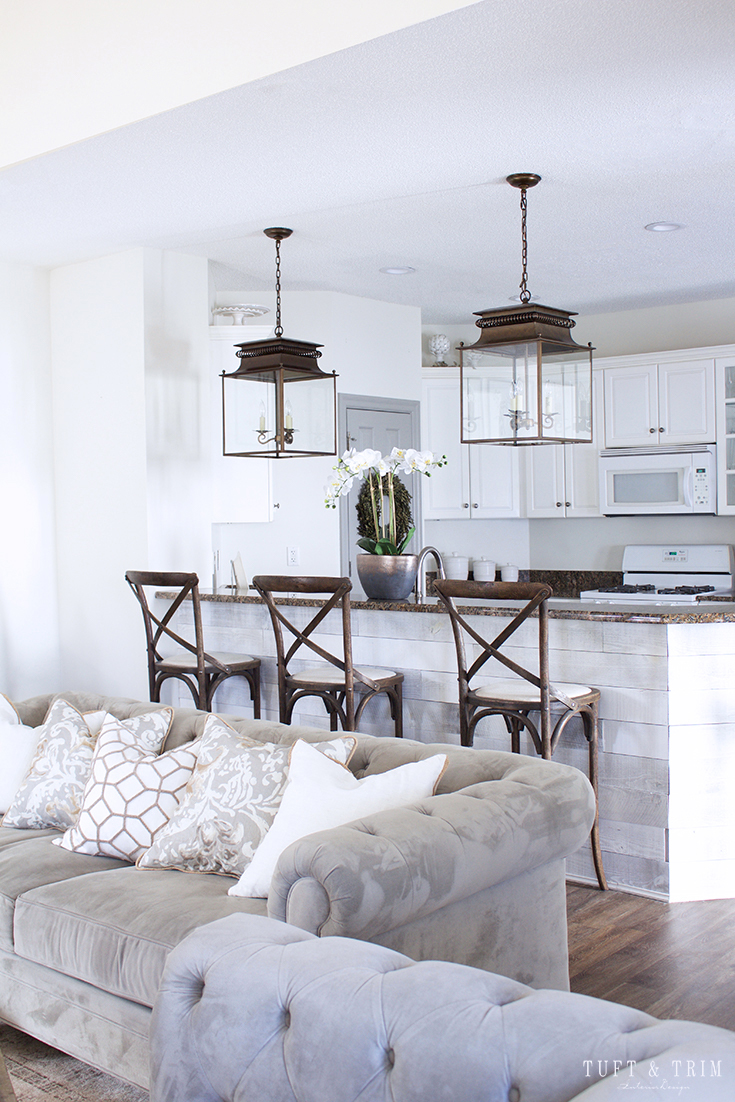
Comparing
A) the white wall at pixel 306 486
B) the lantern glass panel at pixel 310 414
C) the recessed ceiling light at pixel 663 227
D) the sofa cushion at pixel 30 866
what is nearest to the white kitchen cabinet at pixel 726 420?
the recessed ceiling light at pixel 663 227

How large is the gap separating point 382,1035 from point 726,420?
17.8ft

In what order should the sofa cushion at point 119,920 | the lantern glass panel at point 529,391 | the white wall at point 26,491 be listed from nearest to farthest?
1. the sofa cushion at point 119,920
2. the lantern glass panel at point 529,391
3. the white wall at point 26,491

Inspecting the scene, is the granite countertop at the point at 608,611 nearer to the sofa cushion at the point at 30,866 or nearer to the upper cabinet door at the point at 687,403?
the sofa cushion at the point at 30,866

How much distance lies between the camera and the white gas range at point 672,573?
615 centimetres

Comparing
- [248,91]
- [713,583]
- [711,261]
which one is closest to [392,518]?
[248,91]

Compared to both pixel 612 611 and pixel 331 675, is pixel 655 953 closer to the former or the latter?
pixel 612 611

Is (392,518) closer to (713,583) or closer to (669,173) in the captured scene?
(669,173)

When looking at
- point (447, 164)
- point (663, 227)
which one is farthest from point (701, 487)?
point (447, 164)

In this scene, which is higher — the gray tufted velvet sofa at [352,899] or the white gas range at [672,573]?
the white gas range at [672,573]

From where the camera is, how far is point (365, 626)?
4.20 m

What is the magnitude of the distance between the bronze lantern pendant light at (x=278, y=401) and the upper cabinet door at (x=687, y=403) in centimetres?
245

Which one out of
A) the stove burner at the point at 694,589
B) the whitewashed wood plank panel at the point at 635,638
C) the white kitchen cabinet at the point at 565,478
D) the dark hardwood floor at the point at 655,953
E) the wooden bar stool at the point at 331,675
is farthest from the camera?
the white kitchen cabinet at the point at 565,478

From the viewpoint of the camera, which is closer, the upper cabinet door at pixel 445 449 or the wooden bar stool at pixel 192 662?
the wooden bar stool at pixel 192 662

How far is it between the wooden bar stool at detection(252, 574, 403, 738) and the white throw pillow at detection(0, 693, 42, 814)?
1007 millimetres
